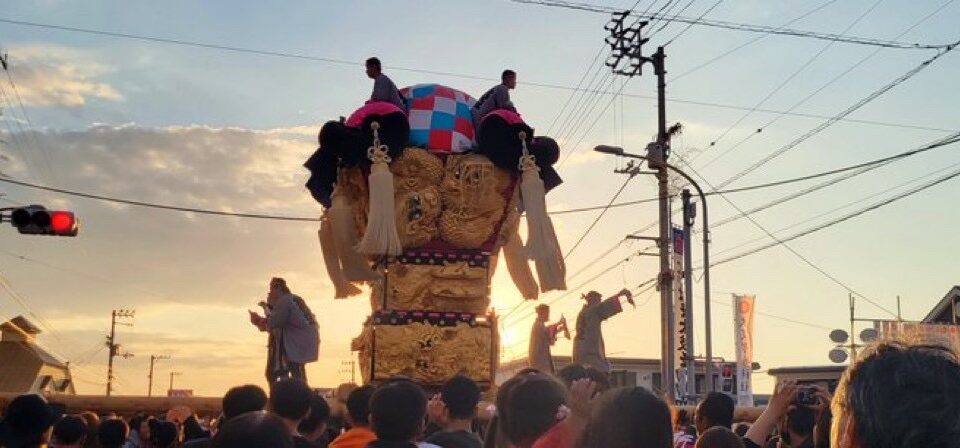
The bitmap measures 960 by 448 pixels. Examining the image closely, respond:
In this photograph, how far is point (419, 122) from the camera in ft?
35.2

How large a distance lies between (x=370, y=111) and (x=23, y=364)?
38.3m

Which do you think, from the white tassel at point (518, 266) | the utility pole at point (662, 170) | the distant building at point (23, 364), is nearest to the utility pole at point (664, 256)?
the utility pole at point (662, 170)

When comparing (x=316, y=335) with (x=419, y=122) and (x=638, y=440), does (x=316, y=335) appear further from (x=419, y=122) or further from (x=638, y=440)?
(x=638, y=440)

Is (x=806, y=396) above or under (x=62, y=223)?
under

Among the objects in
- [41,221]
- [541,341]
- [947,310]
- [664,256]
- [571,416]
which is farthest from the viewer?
[947,310]

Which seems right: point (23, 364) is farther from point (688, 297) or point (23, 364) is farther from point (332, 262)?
point (332, 262)

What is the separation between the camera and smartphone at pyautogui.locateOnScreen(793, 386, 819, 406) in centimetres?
538

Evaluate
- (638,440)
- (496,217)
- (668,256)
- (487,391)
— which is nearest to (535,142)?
(496,217)

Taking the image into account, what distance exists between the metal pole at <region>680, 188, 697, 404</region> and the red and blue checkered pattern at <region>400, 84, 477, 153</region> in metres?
16.7

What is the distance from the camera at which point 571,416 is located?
4.35m

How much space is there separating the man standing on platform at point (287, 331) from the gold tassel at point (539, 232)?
8.06ft

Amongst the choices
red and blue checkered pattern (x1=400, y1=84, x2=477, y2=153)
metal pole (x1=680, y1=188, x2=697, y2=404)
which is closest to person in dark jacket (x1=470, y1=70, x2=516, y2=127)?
red and blue checkered pattern (x1=400, y1=84, x2=477, y2=153)

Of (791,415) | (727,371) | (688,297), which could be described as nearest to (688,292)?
(688,297)

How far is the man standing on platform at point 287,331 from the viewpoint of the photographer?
982 cm
